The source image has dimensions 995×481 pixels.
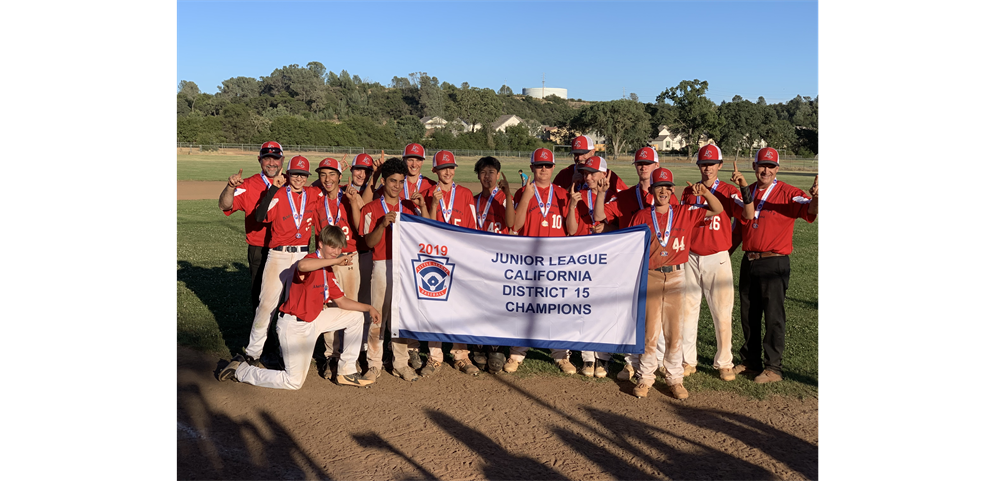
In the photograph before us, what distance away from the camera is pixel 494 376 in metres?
7.86

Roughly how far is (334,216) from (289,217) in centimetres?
50

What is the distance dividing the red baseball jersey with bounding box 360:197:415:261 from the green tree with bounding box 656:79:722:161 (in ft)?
239

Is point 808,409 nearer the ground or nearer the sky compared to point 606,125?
nearer the ground

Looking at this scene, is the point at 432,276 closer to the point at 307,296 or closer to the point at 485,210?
the point at 485,210

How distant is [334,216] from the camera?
25.7 feet

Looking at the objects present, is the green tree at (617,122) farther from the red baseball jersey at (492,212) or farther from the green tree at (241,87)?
the green tree at (241,87)

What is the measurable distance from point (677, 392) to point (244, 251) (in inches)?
468

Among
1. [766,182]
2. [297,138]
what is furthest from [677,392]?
[297,138]

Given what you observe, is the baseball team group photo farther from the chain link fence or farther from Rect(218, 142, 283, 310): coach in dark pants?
the chain link fence

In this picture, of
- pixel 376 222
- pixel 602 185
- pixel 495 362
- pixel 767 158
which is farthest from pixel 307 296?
pixel 767 158

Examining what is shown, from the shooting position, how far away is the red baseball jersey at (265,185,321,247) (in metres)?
7.78

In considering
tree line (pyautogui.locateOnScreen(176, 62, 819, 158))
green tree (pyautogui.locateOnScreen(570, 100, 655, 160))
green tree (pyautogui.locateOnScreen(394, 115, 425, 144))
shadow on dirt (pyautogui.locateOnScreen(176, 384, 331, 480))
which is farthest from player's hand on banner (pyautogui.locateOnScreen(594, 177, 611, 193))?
green tree (pyautogui.locateOnScreen(570, 100, 655, 160))
